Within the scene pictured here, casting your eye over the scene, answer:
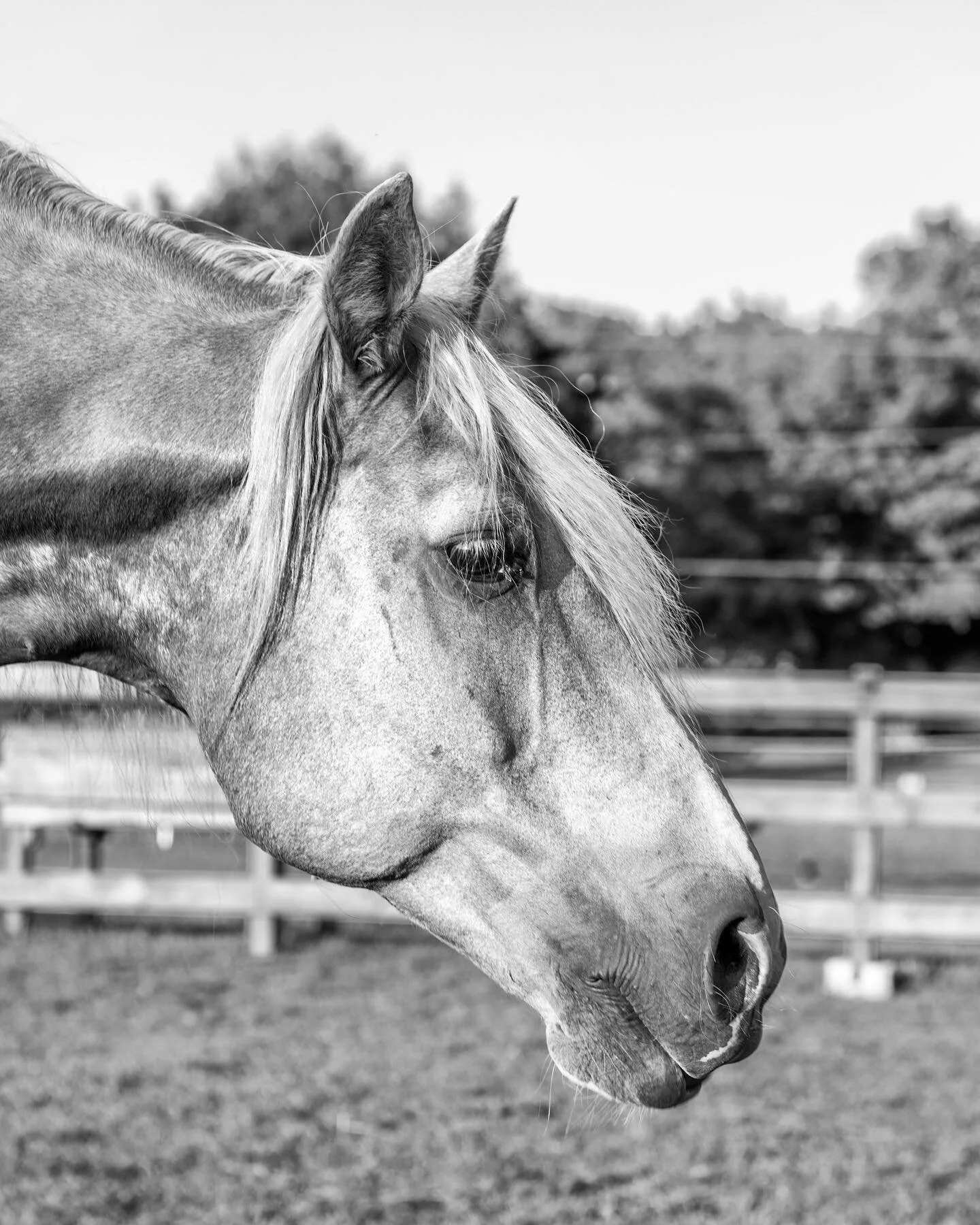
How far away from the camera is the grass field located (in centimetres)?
413

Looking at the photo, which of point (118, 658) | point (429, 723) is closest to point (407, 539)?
point (429, 723)

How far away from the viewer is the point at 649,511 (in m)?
2.31

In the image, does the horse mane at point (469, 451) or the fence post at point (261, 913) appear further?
the fence post at point (261, 913)

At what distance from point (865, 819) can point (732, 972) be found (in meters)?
5.90

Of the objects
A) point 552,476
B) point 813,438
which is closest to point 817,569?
point 813,438

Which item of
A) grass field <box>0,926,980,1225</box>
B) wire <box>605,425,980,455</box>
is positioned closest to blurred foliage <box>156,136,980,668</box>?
wire <box>605,425,980,455</box>

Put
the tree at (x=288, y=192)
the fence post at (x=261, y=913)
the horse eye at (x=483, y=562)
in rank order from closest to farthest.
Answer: the horse eye at (x=483, y=562) → the fence post at (x=261, y=913) → the tree at (x=288, y=192)

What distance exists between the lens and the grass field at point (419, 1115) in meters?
4.13

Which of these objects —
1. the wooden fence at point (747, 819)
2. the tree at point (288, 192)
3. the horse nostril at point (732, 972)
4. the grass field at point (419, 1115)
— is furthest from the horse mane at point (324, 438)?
the tree at point (288, 192)

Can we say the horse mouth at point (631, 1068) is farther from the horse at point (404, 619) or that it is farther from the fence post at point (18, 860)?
the fence post at point (18, 860)

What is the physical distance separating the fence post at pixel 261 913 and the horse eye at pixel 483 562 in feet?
19.9

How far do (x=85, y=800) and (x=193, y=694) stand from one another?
6.07 metres

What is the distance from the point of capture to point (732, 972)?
1.72 meters

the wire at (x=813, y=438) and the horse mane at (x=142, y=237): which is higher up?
the horse mane at (x=142, y=237)
